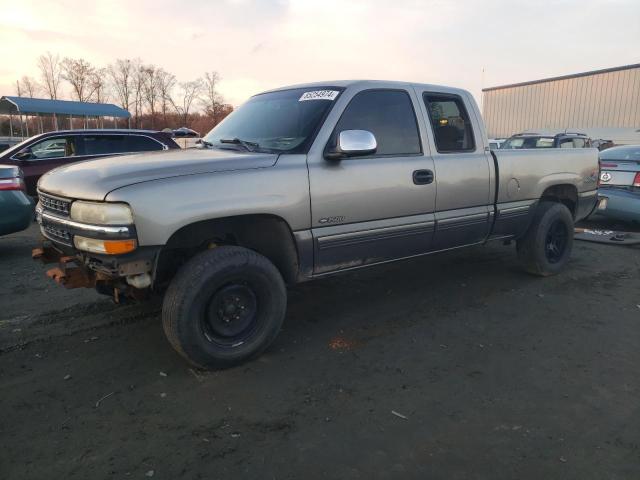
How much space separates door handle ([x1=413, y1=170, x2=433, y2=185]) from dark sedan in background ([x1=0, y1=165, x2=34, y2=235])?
16.1 feet

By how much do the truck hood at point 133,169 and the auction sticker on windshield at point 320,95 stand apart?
0.75 metres

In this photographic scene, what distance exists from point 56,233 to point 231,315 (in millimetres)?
1278

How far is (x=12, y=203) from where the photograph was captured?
597 centimetres

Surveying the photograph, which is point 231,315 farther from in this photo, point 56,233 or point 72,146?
point 72,146

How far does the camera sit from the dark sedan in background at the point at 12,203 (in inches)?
233

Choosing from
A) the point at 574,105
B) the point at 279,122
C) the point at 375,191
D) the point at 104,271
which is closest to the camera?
the point at 104,271

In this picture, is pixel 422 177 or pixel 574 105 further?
pixel 574 105

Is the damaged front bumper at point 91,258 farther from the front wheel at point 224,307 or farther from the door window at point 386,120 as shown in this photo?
the door window at point 386,120

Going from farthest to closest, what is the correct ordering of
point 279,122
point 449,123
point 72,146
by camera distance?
point 72,146
point 449,123
point 279,122

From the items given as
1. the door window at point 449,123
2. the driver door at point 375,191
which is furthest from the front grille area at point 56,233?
the door window at point 449,123

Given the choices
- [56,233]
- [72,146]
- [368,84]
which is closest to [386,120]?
[368,84]

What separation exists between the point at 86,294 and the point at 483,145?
412 cm

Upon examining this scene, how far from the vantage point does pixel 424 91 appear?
431 centimetres

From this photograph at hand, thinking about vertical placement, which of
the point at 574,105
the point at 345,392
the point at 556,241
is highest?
the point at 574,105
